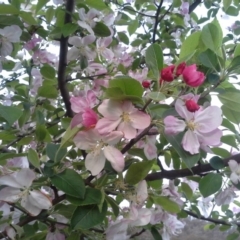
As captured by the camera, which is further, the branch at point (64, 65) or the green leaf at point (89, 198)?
the branch at point (64, 65)

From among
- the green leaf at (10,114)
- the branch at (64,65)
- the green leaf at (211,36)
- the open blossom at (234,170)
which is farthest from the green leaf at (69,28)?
the open blossom at (234,170)

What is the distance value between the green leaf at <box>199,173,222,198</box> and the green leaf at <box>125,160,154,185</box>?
0.14 meters

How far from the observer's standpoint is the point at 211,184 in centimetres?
79

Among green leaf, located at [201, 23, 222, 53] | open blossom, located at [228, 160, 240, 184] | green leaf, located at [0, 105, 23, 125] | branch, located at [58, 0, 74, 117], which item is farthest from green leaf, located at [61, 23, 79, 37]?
open blossom, located at [228, 160, 240, 184]

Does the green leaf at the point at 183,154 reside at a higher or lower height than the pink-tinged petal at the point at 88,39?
higher

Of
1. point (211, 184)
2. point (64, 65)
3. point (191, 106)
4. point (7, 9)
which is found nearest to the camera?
point (191, 106)

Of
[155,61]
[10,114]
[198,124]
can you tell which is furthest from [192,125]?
[10,114]

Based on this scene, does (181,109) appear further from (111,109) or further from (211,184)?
(211,184)

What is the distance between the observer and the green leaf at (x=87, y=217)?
67 cm

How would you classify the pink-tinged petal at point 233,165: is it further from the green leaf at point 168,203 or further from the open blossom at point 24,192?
the open blossom at point 24,192

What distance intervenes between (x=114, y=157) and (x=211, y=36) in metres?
0.26

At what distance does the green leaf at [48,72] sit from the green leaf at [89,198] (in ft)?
1.55

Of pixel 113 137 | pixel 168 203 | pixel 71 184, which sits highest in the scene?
pixel 113 137

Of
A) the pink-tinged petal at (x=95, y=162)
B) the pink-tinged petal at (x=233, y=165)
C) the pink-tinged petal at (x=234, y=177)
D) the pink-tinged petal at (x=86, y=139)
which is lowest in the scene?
the pink-tinged petal at (x=234, y=177)
